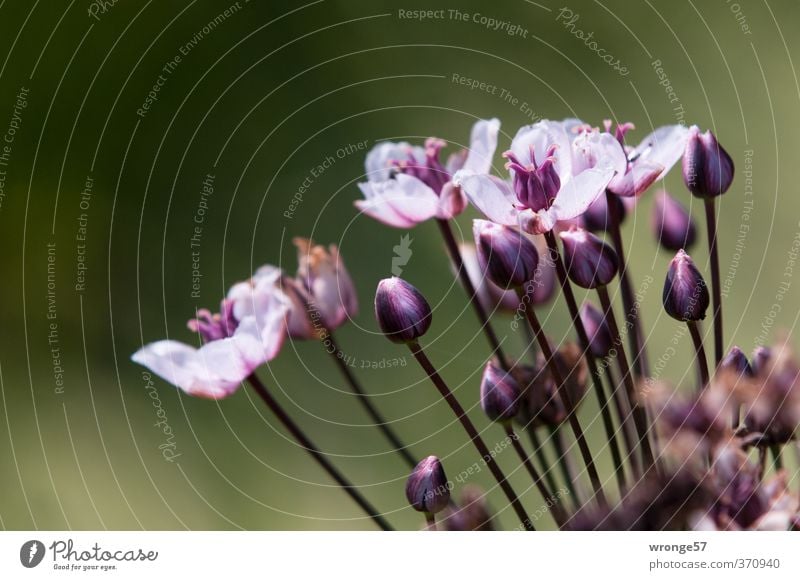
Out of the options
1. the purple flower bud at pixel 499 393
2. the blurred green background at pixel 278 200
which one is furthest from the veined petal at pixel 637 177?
the blurred green background at pixel 278 200

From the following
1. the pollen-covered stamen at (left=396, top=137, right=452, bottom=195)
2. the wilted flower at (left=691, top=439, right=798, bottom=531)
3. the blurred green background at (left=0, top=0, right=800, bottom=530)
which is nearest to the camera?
the wilted flower at (left=691, top=439, right=798, bottom=531)

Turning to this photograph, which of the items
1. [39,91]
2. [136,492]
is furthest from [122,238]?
[136,492]

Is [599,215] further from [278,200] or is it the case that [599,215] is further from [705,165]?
[278,200]

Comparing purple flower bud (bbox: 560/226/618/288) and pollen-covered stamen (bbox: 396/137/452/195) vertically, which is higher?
pollen-covered stamen (bbox: 396/137/452/195)

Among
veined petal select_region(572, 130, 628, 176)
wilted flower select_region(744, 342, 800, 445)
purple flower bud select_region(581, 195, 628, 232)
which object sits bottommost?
wilted flower select_region(744, 342, 800, 445)

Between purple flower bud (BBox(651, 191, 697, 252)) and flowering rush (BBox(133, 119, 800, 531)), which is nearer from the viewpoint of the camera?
flowering rush (BBox(133, 119, 800, 531))

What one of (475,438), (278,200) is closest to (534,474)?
(475,438)

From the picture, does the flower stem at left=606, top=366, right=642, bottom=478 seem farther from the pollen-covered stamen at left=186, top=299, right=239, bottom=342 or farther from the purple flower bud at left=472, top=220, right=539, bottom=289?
the pollen-covered stamen at left=186, top=299, right=239, bottom=342

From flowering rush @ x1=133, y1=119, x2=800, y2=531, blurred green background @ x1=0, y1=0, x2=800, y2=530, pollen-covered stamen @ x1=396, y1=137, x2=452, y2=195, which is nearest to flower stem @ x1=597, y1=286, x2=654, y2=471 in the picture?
flowering rush @ x1=133, y1=119, x2=800, y2=531

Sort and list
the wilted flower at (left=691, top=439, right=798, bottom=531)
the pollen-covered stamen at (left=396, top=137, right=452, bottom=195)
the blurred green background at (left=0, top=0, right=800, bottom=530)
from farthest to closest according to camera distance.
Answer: the blurred green background at (left=0, top=0, right=800, bottom=530)
the pollen-covered stamen at (left=396, top=137, right=452, bottom=195)
the wilted flower at (left=691, top=439, right=798, bottom=531)
